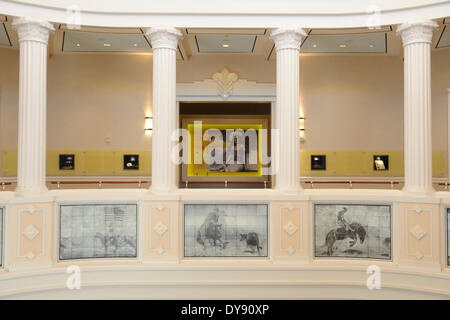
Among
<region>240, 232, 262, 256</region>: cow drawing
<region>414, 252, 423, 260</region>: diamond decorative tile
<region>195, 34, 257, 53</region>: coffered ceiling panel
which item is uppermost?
<region>195, 34, 257, 53</region>: coffered ceiling panel

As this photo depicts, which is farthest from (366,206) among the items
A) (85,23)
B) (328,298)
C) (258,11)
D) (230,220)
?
(85,23)

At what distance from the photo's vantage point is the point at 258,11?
7527 mm

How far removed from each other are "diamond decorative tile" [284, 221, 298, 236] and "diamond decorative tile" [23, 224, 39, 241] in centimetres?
456

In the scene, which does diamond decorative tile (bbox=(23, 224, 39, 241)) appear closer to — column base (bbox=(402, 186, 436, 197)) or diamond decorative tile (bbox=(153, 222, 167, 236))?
diamond decorative tile (bbox=(153, 222, 167, 236))

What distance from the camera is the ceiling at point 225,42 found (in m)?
8.09

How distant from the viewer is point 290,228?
7.39 meters

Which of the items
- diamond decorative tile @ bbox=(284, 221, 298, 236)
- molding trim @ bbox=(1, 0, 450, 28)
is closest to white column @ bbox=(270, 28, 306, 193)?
molding trim @ bbox=(1, 0, 450, 28)

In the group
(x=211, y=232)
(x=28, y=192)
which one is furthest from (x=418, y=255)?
(x=28, y=192)

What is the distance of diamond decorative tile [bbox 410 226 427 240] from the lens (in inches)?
279

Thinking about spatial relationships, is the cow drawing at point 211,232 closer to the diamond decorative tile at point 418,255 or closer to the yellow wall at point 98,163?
the diamond decorative tile at point 418,255

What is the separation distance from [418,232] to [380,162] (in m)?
4.05

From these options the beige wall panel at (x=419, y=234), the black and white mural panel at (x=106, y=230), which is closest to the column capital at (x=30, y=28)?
the black and white mural panel at (x=106, y=230)

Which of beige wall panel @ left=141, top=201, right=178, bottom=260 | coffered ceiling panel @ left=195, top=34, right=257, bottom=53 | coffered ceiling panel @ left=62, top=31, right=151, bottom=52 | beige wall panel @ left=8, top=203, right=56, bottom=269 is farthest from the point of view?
coffered ceiling panel @ left=195, top=34, right=257, bottom=53

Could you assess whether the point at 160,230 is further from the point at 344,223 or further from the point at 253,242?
the point at 344,223
